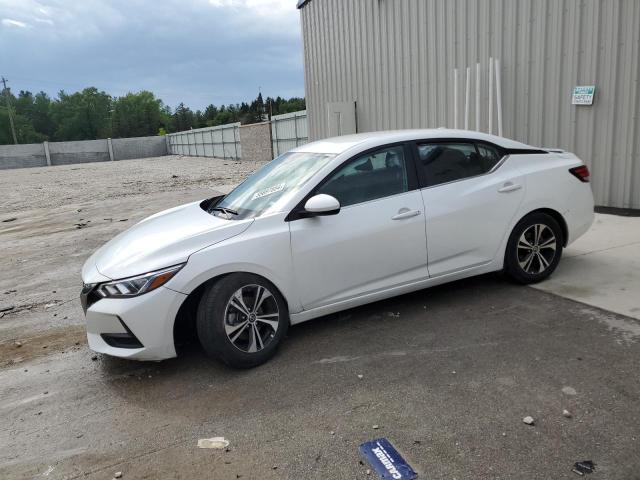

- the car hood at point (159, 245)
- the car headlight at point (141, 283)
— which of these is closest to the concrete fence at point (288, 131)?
the car hood at point (159, 245)

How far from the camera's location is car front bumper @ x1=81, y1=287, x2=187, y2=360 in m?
3.51

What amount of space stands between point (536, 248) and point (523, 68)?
528 centimetres

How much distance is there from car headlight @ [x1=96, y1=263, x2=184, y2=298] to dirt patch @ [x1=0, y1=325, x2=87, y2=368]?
1344mm

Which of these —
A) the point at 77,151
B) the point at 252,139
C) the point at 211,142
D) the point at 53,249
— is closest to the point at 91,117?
the point at 77,151

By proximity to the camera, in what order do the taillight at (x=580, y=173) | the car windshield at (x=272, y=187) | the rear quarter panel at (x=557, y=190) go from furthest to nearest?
the taillight at (x=580, y=173)
the rear quarter panel at (x=557, y=190)
the car windshield at (x=272, y=187)

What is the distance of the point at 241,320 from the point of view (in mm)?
3725

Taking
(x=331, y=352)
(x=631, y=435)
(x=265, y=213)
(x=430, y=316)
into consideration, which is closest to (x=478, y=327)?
(x=430, y=316)

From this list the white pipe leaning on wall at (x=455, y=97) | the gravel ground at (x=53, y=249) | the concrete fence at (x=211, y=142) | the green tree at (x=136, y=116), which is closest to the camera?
the gravel ground at (x=53, y=249)

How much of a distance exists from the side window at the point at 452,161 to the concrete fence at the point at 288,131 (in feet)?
62.3

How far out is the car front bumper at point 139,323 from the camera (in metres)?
3.51

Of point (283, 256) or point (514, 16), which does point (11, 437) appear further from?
point (514, 16)

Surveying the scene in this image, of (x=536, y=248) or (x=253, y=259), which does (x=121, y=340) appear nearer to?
(x=253, y=259)

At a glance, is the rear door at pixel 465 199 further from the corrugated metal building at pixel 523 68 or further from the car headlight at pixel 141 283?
the corrugated metal building at pixel 523 68

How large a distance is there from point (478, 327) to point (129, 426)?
8.76 feet
